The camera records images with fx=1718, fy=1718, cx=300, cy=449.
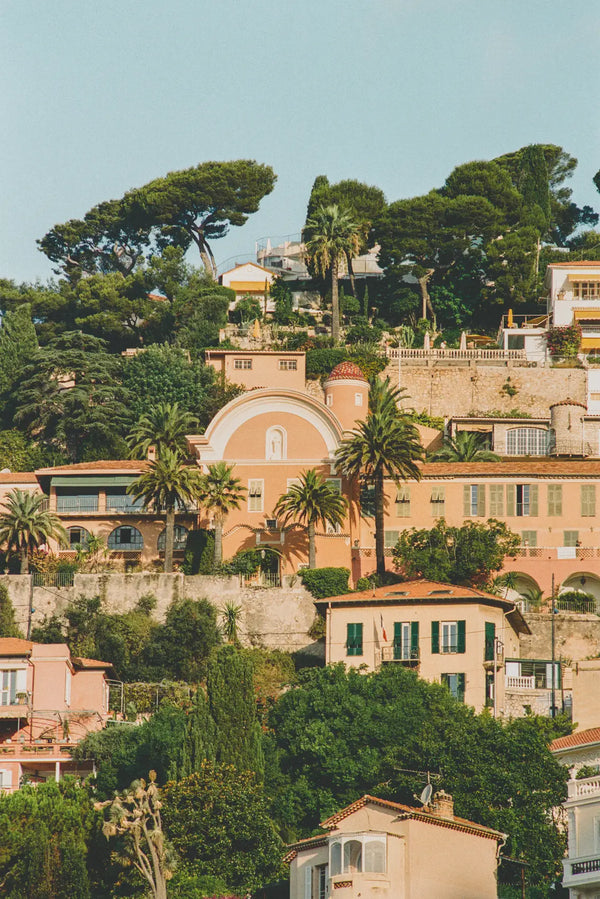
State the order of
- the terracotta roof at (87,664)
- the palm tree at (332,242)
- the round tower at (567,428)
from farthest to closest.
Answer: the palm tree at (332,242) < the round tower at (567,428) < the terracotta roof at (87,664)

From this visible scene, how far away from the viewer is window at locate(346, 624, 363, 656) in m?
65.3

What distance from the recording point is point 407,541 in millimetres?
→ 74375

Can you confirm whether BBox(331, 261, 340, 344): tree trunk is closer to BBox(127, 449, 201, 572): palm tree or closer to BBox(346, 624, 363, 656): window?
BBox(127, 449, 201, 572): palm tree

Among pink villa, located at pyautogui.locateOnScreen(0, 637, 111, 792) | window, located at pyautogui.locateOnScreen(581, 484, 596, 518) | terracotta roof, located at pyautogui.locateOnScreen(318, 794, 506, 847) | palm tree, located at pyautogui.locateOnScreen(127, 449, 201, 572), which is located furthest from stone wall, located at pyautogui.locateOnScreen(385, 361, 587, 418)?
terracotta roof, located at pyautogui.locateOnScreen(318, 794, 506, 847)

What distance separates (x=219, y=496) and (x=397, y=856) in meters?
32.2

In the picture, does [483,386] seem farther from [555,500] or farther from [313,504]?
[313,504]

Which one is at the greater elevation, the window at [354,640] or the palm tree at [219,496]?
the palm tree at [219,496]

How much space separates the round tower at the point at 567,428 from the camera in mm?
84125

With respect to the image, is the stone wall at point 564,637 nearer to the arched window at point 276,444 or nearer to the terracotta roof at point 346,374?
the arched window at point 276,444

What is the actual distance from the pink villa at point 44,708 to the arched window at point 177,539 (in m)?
13.9

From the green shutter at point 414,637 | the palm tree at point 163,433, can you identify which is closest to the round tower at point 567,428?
the palm tree at point 163,433

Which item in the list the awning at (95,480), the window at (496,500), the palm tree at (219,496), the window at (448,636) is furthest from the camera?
the awning at (95,480)

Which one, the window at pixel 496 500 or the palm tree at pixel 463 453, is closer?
the window at pixel 496 500

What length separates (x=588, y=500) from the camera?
75.2 meters
